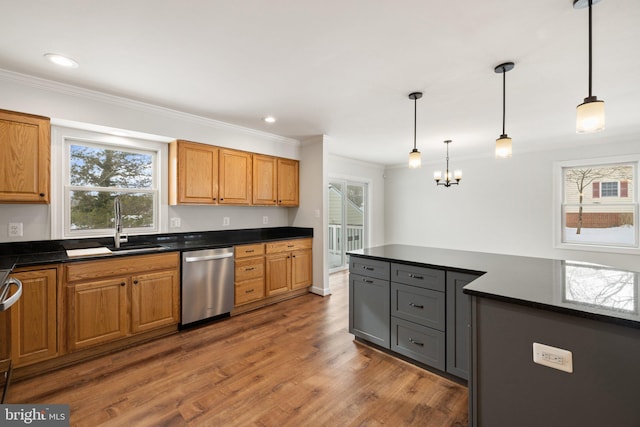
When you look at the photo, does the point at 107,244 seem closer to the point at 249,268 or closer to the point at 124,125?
the point at 124,125

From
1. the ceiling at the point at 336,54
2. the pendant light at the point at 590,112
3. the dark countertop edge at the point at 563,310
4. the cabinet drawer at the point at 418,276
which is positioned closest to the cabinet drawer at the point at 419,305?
the cabinet drawer at the point at 418,276

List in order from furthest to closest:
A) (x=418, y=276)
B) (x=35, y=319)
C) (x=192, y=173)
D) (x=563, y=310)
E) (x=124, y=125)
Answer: (x=192, y=173) → (x=124, y=125) → (x=418, y=276) → (x=35, y=319) → (x=563, y=310)

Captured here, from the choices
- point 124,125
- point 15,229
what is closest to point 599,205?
point 124,125

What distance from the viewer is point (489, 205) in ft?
18.2

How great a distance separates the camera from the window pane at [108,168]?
3.01 metres

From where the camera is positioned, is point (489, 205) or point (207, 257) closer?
point (207, 257)

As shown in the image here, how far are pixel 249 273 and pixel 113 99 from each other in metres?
2.40

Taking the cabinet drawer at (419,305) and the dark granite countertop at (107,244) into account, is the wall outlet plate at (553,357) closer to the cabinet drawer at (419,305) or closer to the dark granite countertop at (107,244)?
the cabinet drawer at (419,305)

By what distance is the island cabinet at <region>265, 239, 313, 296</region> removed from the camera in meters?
3.96

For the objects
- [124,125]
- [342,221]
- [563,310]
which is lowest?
[563,310]

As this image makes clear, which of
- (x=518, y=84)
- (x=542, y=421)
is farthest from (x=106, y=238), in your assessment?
(x=518, y=84)

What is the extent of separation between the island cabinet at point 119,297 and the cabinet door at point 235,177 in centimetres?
109

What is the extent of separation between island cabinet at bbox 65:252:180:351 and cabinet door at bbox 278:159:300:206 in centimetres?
187

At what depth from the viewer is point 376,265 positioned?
2.65 metres
